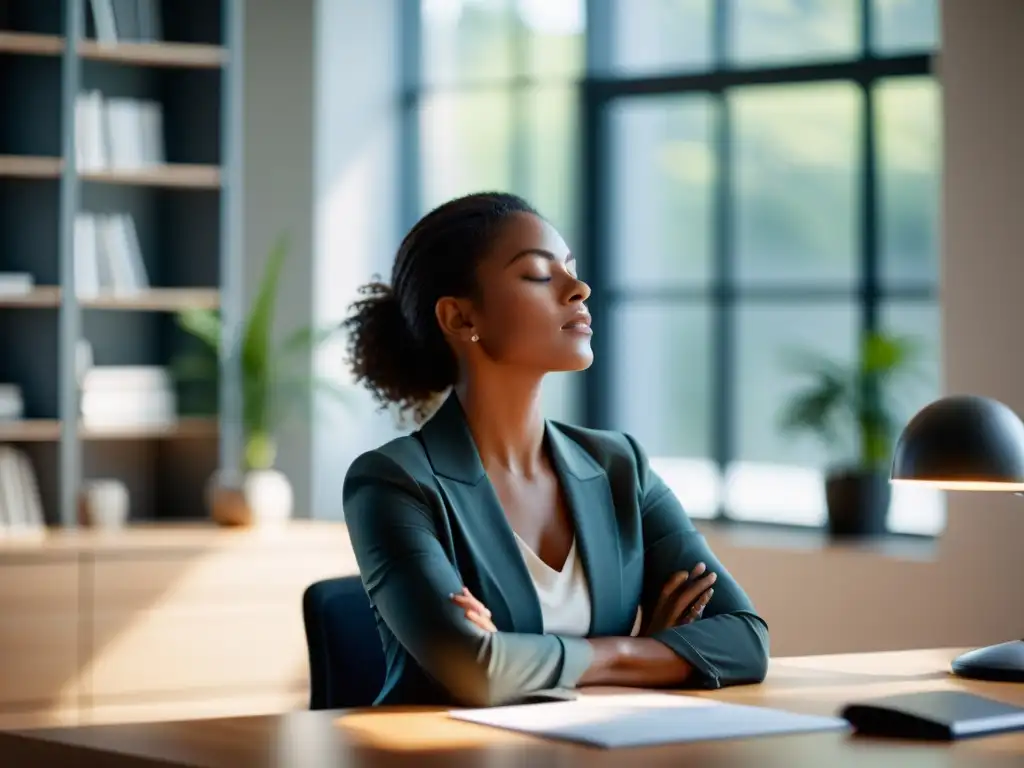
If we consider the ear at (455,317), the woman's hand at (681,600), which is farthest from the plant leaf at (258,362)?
the woman's hand at (681,600)

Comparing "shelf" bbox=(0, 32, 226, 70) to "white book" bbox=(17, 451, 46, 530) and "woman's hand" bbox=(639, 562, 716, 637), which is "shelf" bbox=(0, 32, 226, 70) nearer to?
"white book" bbox=(17, 451, 46, 530)

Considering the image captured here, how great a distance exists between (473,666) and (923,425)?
2.51ft

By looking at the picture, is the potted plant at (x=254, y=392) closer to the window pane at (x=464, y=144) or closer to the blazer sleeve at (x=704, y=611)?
the window pane at (x=464, y=144)

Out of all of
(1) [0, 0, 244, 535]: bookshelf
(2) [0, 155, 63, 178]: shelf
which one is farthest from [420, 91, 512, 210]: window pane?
(2) [0, 155, 63, 178]: shelf

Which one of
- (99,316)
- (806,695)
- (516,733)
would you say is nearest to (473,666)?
(516,733)

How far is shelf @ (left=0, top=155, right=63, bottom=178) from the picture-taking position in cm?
510

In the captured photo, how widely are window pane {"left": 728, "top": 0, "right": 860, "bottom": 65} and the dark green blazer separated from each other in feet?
9.65

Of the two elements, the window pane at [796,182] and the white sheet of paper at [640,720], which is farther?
the window pane at [796,182]

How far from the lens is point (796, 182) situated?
5.50 metres

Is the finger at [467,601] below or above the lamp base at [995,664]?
above

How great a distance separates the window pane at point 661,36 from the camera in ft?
18.8

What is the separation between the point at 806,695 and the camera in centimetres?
230

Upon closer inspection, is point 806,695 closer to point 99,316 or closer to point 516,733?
point 516,733

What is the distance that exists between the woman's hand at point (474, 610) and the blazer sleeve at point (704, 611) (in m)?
0.26
